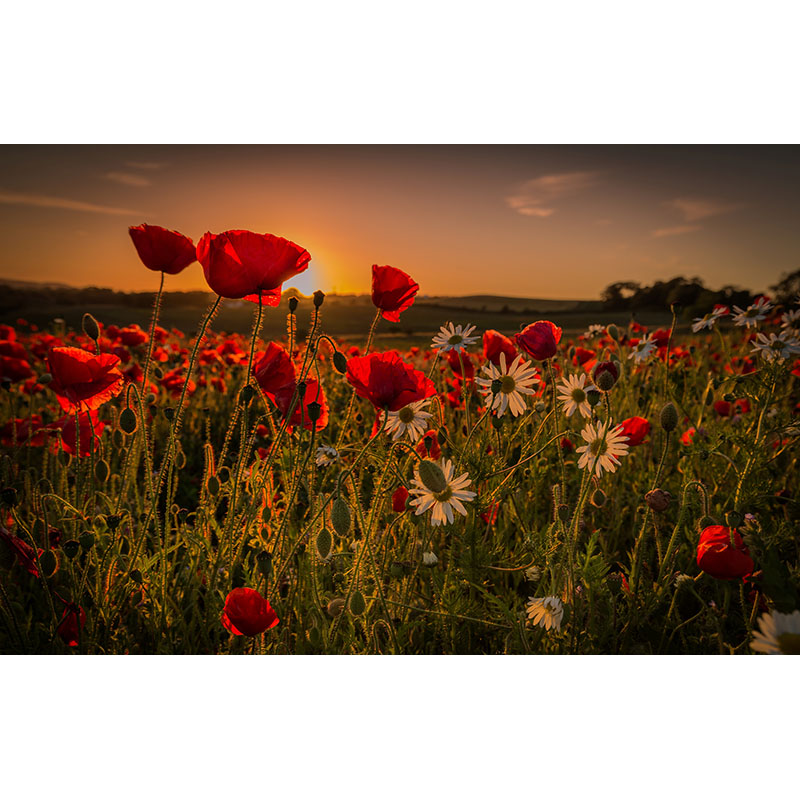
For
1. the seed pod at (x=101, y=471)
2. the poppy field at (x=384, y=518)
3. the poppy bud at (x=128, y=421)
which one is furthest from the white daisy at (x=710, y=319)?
the seed pod at (x=101, y=471)

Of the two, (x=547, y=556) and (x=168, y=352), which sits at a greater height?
(x=168, y=352)

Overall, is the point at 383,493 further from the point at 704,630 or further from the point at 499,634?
the point at 704,630

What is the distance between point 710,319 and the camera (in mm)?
→ 1727

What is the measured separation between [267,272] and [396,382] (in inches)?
12.5

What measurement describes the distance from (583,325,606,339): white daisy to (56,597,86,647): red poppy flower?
4.72 ft

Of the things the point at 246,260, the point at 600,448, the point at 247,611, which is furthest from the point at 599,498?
the point at 246,260

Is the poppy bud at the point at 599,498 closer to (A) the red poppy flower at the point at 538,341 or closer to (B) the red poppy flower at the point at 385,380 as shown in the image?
(A) the red poppy flower at the point at 538,341

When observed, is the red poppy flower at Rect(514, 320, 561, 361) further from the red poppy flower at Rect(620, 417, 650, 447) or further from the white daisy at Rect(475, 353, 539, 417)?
the red poppy flower at Rect(620, 417, 650, 447)

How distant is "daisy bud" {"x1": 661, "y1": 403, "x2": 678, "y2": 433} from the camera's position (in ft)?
4.36

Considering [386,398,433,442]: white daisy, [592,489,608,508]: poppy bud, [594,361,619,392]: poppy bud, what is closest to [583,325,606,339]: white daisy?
[594,361,619,392]: poppy bud

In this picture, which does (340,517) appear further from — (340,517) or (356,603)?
(356,603)

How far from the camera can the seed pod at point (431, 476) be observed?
3.78ft
